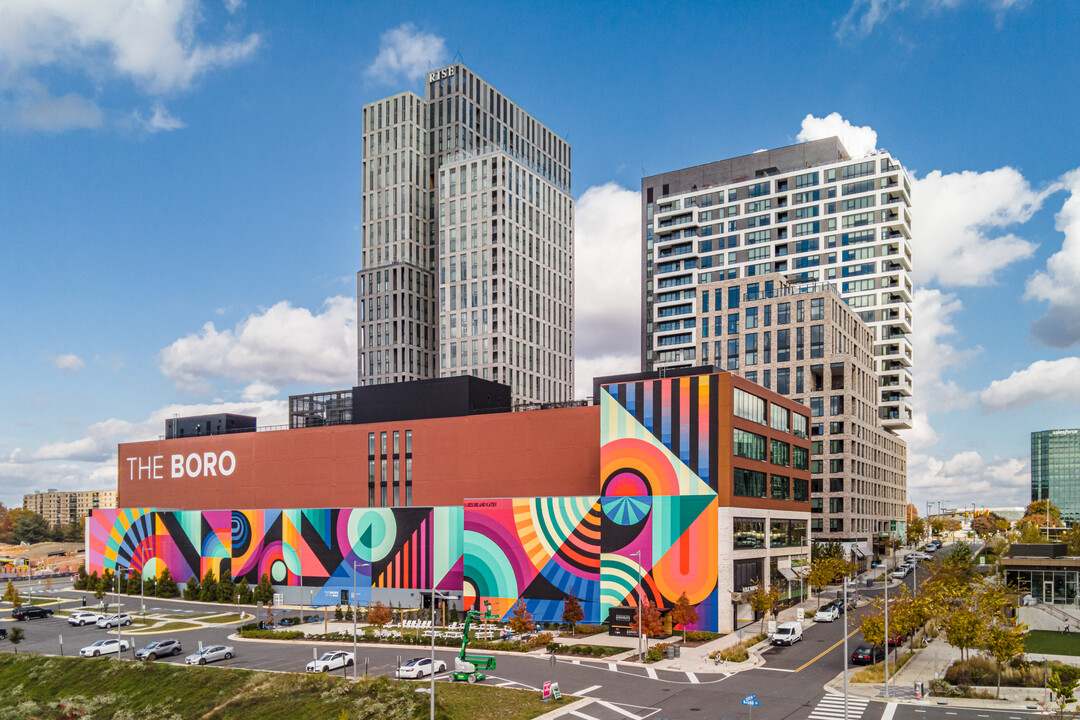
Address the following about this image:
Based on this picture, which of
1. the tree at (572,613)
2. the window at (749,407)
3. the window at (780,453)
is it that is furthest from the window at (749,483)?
the tree at (572,613)

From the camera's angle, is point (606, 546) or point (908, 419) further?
point (908, 419)

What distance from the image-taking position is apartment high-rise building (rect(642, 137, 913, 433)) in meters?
156

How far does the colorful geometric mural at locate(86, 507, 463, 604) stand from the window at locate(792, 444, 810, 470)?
40.7 m

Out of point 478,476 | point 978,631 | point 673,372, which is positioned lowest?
point 978,631

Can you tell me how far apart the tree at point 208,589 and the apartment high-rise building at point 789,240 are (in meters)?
81.7

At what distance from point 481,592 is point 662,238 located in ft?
367

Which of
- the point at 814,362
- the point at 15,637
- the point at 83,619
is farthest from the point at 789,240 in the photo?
the point at 15,637

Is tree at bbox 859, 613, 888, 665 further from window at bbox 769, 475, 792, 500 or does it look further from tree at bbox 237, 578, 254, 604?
tree at bbox 237, 578, 254, 604

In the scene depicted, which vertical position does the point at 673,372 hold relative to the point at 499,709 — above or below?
above

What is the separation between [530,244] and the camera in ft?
585

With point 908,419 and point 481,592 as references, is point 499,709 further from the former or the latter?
point 908,419

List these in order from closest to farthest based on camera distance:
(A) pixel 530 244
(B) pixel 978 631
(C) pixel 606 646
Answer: (B) pixel 978 631, (C) pixel 606 646, (A) pixel 530 244

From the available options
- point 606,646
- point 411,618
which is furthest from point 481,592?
point 606,646

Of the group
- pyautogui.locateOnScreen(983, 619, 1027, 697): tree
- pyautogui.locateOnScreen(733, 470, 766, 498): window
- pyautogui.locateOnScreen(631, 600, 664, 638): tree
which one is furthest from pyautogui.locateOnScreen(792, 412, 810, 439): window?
pyautogui.locateOnScreen(983, 619, 1027, 697): tree
